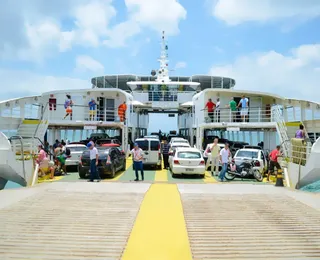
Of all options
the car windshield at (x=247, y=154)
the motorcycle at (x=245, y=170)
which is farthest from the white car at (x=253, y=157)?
the motorcycle at (x=245, y=170)

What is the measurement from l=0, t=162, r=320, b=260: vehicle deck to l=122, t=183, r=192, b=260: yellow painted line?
0.02m

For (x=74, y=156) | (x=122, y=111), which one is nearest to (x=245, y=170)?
(x=74, y=156)

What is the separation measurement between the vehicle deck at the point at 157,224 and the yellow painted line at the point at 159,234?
0.02 metres

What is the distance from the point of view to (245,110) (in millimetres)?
22422

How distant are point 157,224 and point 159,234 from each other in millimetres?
599

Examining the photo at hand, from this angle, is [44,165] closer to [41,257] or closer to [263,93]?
[41,257]

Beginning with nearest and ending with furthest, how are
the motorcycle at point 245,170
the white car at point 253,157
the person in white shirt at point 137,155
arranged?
the person in white shirt at point 137,155, the motorcycle at point 245,170, the white car at point 253,157

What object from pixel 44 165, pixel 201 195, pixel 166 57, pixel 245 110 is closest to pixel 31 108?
pixel 44 165

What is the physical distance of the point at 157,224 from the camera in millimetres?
6508

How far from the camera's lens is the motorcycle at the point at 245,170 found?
15.1 metres

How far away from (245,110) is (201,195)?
13.9 metres

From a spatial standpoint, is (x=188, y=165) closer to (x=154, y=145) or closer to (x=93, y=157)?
(x=154, y=145)

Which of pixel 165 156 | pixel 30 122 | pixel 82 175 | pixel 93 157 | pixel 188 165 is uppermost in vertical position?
pixel 30 122

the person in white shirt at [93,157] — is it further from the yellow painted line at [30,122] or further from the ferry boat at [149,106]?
the yellow painted line at [30,122]
